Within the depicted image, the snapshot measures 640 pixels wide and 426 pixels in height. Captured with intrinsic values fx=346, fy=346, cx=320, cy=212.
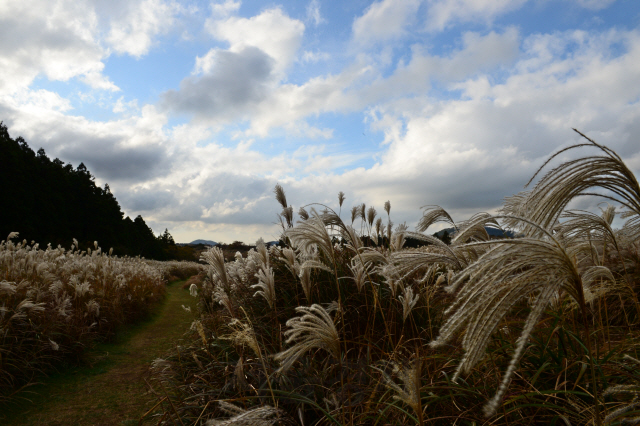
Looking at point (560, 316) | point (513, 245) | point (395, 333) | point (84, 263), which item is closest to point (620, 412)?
point (513, 245)

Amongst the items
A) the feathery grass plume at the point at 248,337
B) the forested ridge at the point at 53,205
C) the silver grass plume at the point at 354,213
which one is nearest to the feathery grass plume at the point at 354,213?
the silver grass plume at the point at 354,213

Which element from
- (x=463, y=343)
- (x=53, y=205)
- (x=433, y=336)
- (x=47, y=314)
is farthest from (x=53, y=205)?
(x=463, y=343)

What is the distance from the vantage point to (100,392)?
4.19 m

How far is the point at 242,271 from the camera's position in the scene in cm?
552

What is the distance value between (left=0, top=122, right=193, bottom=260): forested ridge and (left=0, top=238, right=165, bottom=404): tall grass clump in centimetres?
2394

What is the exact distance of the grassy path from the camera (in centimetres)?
353

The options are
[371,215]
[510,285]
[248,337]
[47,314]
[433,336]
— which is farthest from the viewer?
[371,215]

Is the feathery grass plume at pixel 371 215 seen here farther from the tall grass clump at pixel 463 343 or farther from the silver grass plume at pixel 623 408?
the silver grass plume at pixel 623 408

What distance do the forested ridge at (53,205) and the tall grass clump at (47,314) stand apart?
78.6 feet

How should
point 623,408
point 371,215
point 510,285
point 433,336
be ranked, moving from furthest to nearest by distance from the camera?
1. point 371,215
2. point 433,336
3. point 623,408
4. point 510,285

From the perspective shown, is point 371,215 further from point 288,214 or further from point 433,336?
point 433,336

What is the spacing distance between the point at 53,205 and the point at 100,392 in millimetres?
35801

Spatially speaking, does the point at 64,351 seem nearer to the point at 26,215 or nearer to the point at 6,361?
the point at 6,361

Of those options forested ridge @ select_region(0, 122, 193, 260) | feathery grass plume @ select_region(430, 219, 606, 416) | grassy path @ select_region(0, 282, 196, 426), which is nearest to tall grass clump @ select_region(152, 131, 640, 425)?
feathery grass plume @ select_region(430, 219, 606, 416)
